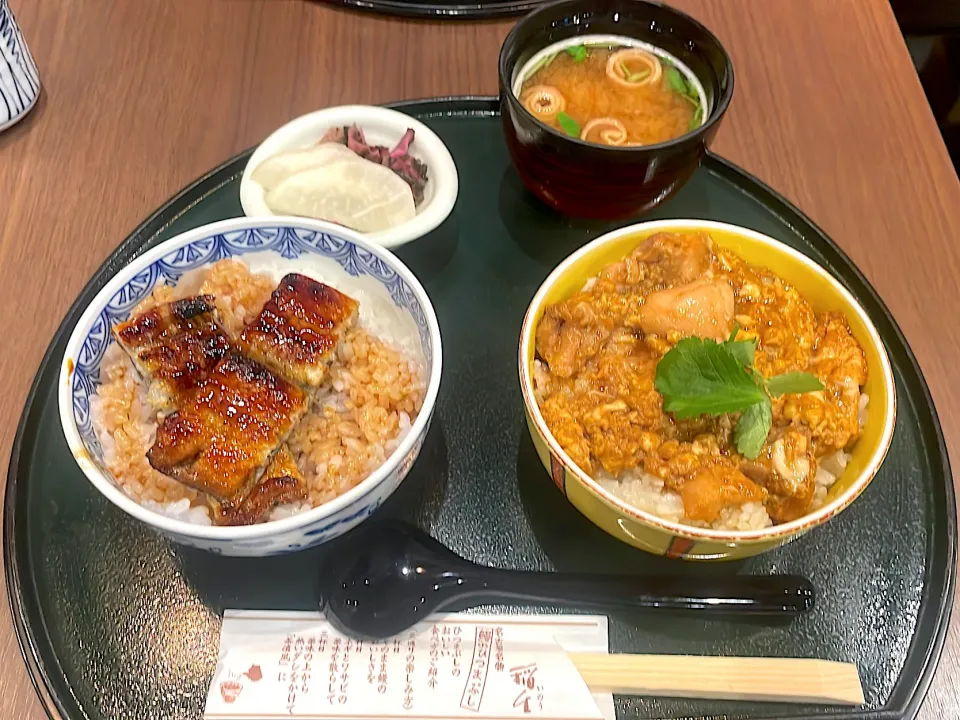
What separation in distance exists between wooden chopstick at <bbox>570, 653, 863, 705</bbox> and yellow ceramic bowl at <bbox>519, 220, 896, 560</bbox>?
0.17m

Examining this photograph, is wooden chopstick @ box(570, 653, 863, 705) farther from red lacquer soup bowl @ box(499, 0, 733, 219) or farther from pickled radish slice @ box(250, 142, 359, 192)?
pickled radish slice @ box(250, 142, 359, 192)

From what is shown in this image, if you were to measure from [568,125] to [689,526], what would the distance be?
932 millimetres

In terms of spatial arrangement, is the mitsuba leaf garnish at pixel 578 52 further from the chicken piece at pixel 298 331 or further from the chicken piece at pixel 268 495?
the chicken piece at pixel 268 495

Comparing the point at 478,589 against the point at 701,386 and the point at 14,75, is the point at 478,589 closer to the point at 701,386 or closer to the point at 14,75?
the point at 701,386

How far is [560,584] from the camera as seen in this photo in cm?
121

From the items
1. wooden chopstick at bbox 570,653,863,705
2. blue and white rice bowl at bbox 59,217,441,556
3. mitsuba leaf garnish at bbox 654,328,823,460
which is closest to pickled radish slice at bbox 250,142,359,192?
blue and white rice bowl at bbox 59,217,441,556

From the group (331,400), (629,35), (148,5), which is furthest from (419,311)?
(148,5)

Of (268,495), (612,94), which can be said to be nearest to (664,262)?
(612,94)

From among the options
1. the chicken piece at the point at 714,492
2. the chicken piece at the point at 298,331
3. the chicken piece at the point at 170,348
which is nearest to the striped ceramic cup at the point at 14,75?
the chicken piece at the point at 170,348

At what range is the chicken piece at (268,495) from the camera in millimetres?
1152

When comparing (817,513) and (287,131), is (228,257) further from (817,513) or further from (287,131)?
(817,513)

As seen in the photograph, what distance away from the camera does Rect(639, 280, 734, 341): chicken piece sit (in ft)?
3.94

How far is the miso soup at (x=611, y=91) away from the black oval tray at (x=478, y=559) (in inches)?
18.3

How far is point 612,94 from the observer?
1.65m
